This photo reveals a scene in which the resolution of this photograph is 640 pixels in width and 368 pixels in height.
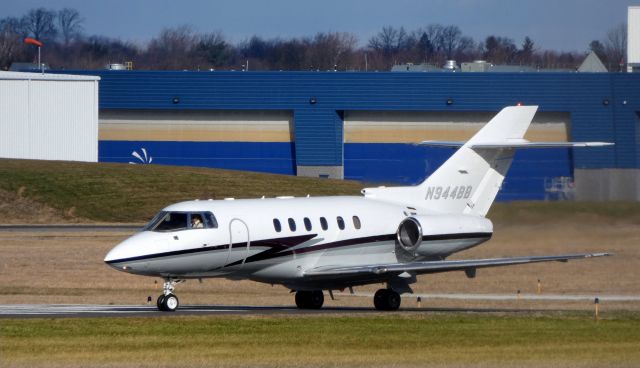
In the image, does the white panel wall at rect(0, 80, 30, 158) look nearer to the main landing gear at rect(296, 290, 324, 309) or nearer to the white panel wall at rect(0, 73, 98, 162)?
the white panel wall at rect(0, 73, 98, 162)

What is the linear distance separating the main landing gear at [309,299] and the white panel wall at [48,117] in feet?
152

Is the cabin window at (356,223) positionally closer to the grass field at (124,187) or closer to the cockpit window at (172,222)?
the cockpit window at (172,222)

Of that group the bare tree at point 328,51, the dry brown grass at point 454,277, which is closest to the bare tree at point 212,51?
the bare tree at point 328,51

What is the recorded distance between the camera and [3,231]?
2185 inches

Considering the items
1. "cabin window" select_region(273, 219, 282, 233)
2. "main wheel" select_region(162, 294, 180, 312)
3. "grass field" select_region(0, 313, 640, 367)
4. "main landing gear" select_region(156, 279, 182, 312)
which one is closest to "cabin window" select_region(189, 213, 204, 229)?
"main landing gear" select_region(156, 279, 182, 312)

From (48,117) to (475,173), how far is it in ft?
152

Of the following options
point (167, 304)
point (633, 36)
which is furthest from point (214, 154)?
point (167, 304)

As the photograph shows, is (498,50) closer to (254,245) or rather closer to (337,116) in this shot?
(337,116)

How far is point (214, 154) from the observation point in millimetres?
83938

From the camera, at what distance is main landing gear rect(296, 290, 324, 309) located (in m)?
31.5

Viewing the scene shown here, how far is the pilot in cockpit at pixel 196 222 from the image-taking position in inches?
1110

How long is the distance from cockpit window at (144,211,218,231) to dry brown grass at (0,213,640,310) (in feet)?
22.9

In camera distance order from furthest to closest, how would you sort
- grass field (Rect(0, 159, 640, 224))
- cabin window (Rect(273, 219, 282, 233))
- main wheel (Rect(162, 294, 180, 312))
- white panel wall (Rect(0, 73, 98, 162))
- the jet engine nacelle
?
white panel wall (Rect(0, 73, 98, 162))
grass field (Rect(0, 159, 640, 224))
the jet engine nacelle
cabin window (Rect(273, 219, 282, 233))
main wheel (Rect(162, 294, 180, 312))

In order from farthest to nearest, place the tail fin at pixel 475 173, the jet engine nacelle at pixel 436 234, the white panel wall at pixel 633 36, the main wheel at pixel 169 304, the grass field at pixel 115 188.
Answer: the white panel wall at pixel 633 36 → the grass field at pixel 115 188 → the tail fin at pixel 475 173 → the jet engine nacelle at pixel 436 234 → the main wheel at pixel 169 304
